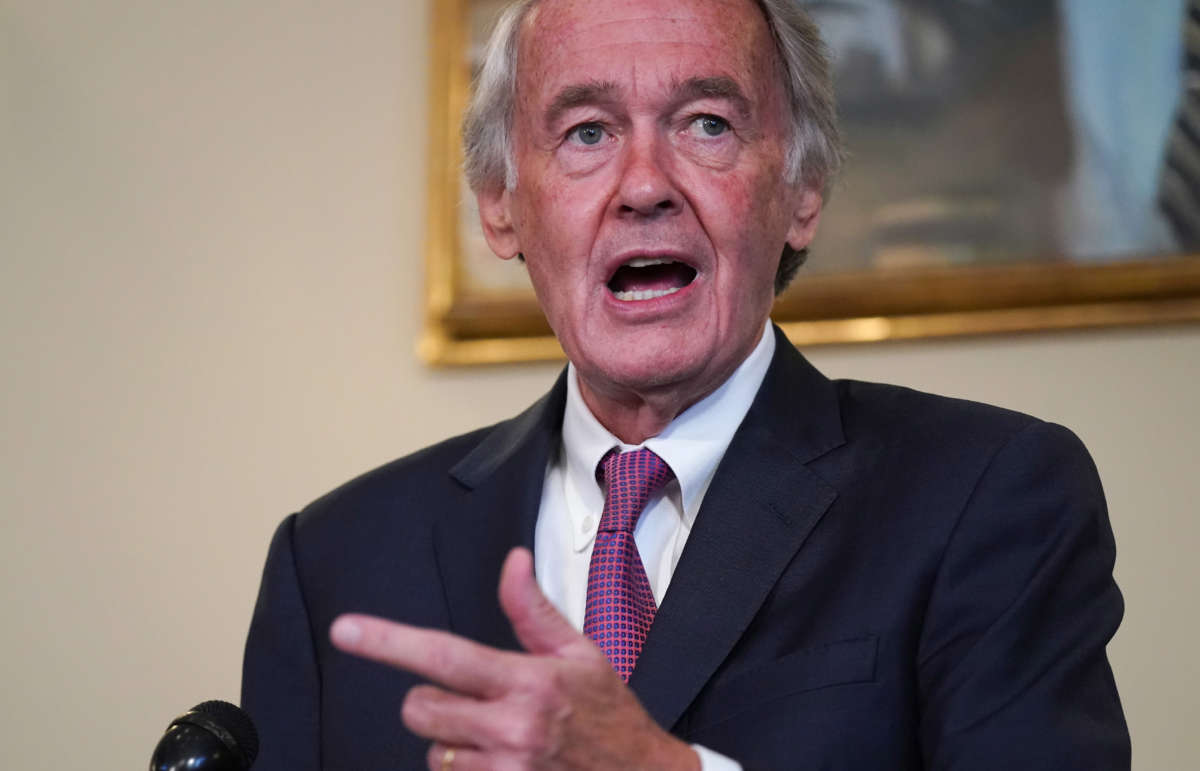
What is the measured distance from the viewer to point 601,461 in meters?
1.93

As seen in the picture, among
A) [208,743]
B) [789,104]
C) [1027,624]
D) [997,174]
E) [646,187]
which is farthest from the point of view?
[997,174]

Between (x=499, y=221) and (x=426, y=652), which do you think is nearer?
(x=426, y=652)

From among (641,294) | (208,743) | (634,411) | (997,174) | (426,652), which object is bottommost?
(208,743)

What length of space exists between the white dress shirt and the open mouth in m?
0.15

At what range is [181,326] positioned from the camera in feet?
10.0

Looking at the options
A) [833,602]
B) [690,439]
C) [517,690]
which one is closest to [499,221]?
[690,439]

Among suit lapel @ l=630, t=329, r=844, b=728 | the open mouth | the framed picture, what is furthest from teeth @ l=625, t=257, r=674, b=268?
the framed picture

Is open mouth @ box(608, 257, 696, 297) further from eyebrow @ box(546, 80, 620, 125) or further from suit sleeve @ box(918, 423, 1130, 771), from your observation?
suit sleeve @ box(918, 423, 1130, 771)

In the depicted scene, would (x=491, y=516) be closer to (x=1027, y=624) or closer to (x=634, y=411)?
(x=634, y=411)

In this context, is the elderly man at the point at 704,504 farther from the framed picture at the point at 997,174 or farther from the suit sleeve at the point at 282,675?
A: the framed picture at the point at 997,174

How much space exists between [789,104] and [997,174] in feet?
2.51

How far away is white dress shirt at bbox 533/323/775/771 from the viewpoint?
1.83 metres

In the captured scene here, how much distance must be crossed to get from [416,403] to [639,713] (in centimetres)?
175

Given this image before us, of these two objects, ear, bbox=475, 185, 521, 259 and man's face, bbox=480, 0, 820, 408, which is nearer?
man's face, bbox=480, 0, 820, 408
